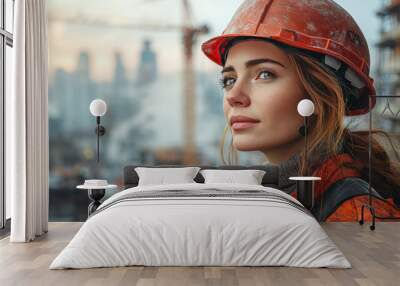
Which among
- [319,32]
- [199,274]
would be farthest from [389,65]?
[199,274]

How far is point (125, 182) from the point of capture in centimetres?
711

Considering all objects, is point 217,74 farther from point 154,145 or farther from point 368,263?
point 368,263

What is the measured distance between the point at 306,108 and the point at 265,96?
0.60 metres

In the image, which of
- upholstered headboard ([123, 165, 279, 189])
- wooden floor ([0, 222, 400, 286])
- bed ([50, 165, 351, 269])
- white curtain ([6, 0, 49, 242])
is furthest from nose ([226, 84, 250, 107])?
bed ([50, 165, 351, 269])

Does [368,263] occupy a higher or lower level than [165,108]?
lower

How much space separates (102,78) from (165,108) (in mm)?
919

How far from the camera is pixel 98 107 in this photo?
6.75 metres

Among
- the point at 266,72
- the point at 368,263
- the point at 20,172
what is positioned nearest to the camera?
the point at 368,263

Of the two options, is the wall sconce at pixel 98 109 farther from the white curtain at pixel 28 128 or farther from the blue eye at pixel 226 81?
the blue eye at pixel 226 81

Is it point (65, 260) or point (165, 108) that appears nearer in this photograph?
point (65, 260)

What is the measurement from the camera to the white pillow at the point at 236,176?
655 cm

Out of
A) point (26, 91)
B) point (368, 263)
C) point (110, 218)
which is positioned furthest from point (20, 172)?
point (368, 263)

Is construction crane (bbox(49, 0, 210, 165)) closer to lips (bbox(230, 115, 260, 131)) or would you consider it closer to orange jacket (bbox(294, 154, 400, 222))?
lips (bbox(230, 115, 260, 131))

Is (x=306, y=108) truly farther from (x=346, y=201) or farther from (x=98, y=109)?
(x=98, y=109)
